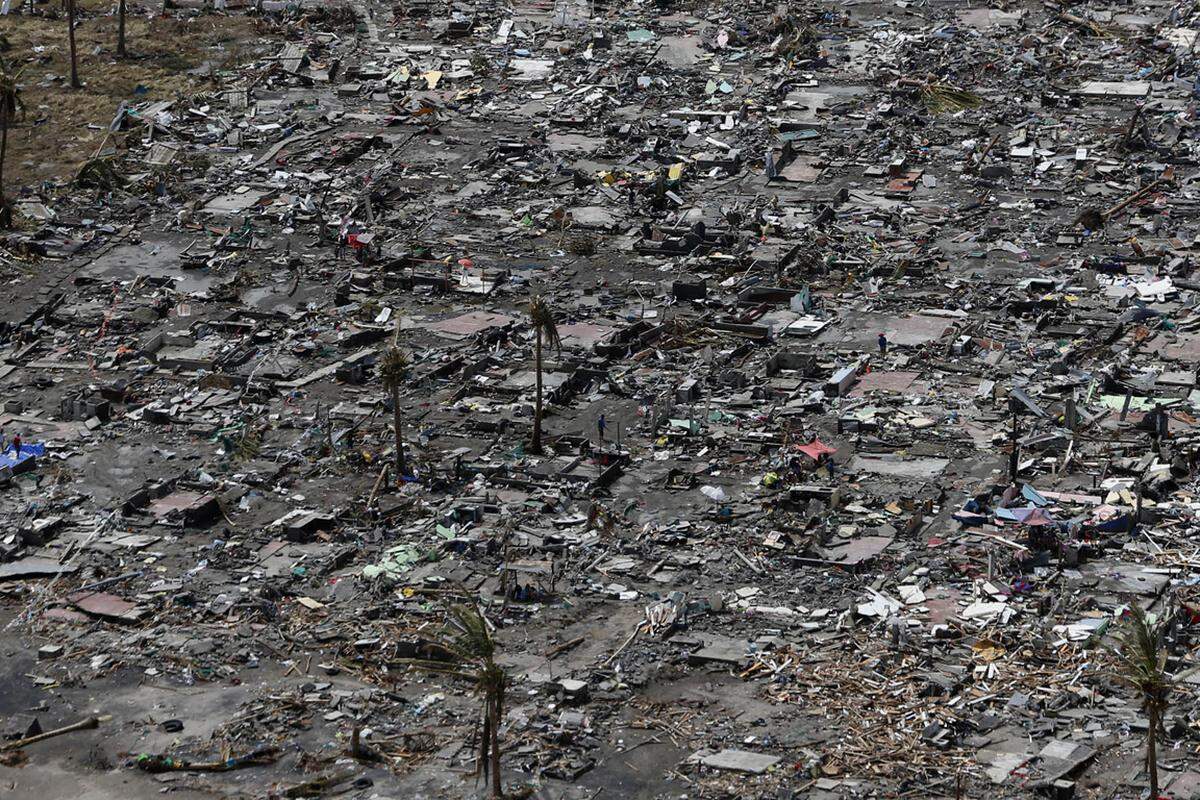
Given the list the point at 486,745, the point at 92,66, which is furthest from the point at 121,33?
the point at 486,745

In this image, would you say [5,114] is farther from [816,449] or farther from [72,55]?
[816,449]

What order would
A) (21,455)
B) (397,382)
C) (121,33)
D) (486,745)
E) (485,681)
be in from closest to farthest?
(485,681) → (486,745) → (397,382) → (21,455) → (121,33)

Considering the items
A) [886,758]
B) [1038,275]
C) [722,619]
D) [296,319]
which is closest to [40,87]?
[296,319]

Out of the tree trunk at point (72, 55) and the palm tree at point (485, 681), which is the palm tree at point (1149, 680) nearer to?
the palm tree at point (485, 681)

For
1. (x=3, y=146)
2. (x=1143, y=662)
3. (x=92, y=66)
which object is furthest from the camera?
(x=92, y=66)

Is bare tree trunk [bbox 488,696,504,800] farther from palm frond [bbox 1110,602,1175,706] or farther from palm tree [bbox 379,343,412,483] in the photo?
palm tree [bbox 379,343,412,483]

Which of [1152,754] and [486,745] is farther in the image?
[486,745]

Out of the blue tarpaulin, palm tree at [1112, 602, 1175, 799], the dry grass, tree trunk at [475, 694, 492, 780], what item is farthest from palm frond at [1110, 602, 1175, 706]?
the dry grass

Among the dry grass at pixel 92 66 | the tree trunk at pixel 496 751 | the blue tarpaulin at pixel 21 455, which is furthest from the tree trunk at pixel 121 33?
the tree trunk at pixel 496 751
